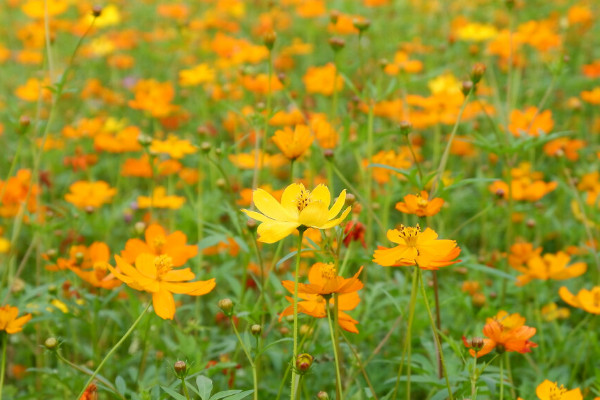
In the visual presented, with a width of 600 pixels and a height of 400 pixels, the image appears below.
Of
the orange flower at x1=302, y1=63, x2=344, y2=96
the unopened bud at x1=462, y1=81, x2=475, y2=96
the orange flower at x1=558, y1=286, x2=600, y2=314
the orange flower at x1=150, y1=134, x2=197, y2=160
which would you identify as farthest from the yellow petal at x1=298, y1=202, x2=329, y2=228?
the orange flower at x1=302, y1=63, x2=344, y2=96

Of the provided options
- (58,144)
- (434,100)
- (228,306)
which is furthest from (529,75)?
(228,306)

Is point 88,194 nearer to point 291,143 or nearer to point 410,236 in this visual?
point 291,143

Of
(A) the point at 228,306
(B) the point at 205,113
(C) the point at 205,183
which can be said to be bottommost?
(C) the point at 205,183

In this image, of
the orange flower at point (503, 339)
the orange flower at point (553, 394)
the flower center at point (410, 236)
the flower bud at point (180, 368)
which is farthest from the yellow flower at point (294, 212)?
the orange flower at point (553, 394)

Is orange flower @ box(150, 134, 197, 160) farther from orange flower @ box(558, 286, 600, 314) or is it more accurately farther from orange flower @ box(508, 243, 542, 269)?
orange flower @ box(558, 286, 600, 314)

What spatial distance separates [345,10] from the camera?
3604 millimetres

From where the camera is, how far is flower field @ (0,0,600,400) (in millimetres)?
1132

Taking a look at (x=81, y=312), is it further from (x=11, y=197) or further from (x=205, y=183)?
(x=205, y=183)

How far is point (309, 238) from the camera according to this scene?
128 cm

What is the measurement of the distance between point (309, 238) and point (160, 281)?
0.32m

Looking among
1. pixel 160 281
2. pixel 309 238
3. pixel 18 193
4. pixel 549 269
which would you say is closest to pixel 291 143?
pixel 309 238

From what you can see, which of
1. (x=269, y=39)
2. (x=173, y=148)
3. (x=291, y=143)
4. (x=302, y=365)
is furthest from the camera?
(x=173, y=148)

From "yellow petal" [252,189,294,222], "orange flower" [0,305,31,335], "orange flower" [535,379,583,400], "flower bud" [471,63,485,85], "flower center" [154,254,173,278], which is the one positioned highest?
"flower bud" [471,63,485,85]

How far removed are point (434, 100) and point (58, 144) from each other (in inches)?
58.3
